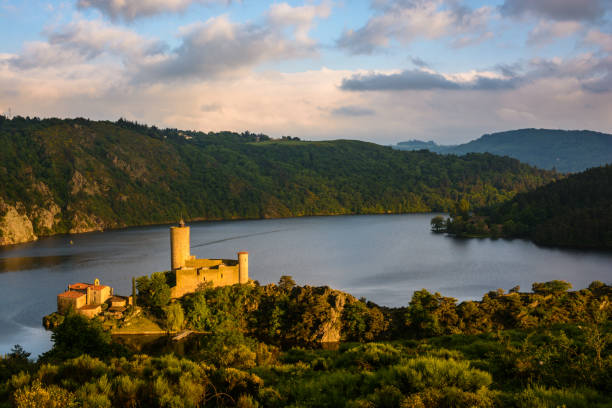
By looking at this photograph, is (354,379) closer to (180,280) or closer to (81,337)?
(81,337)

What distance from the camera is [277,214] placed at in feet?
522

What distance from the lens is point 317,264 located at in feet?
214

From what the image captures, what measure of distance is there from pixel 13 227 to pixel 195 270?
78526 millimetres

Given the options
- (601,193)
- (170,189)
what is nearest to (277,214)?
(170,189)

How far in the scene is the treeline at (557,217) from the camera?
8762 cm

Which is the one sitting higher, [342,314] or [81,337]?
[81,337]

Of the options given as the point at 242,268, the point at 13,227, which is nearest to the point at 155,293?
the point at 242,268

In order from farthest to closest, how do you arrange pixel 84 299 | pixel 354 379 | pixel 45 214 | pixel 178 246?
pixel 45 214 < pixel 178 246 < pixel 84 299 < pixel 354 379

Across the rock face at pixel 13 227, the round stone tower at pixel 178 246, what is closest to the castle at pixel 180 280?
the round stone tower at pixel 178 246

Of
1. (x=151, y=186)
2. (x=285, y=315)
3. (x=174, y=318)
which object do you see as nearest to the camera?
(x=174, y=318)

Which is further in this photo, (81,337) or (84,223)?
(84,223)

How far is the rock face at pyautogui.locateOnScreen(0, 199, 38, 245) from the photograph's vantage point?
93.9 m

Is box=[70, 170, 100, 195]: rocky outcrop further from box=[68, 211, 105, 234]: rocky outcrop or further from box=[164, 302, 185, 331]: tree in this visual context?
box=[164, 302, 185, 331]: tree

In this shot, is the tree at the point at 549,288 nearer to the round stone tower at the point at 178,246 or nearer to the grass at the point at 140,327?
the round stone tower at the point at 178,246
